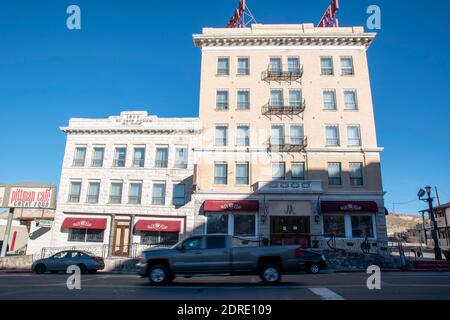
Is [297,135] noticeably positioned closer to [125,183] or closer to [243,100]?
[243,100]

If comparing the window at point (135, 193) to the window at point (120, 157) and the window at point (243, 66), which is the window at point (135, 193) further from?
the window at point (243, 66)

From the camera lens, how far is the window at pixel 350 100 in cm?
3062

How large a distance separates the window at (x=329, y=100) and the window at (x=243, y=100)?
24.3ft

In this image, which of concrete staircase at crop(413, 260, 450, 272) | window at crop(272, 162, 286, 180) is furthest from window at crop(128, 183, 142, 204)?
concrete staircase at crop(413, 260, 450, 272)

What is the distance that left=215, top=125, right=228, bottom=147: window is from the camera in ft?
99.6

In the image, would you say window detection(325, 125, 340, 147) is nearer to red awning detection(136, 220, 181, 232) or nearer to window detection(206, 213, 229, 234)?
window detection(206, 213, 229, 234)

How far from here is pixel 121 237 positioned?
2911 cm

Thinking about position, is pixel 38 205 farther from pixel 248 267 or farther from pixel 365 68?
pixel 365 68

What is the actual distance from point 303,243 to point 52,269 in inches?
728

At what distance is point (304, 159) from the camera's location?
2930cm

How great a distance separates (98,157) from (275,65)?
65.4 feet

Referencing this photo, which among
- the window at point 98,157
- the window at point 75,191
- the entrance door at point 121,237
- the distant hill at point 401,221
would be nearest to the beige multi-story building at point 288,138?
the entrance door at point 121,237

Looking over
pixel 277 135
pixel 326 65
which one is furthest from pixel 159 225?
pixel 326 65

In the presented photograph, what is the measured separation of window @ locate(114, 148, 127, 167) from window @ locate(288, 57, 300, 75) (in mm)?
18325
